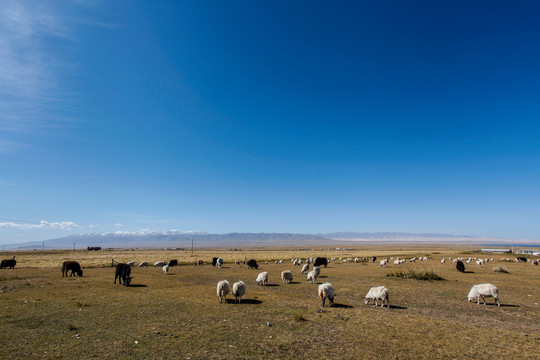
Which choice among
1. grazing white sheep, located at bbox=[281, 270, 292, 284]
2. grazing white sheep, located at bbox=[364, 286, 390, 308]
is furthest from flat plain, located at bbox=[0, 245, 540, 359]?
grazing white sheep, located at bbox=[281, 270, 292, 284]

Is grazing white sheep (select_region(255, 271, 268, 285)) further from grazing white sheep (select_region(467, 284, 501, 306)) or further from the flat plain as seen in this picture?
grazing white sheep (select_region(467, 284, 501, 306))

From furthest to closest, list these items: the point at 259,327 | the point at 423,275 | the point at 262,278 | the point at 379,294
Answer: the point at 423,275, the point at 262,278, the point at 379,294, the point at 259,327

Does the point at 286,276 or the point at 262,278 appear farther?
the point at 286,276

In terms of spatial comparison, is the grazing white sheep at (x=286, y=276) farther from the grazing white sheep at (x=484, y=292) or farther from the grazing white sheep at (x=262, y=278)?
the grazing white sheep at (x=484, y=292)

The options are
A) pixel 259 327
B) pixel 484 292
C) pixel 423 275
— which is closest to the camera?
pixel 259 327

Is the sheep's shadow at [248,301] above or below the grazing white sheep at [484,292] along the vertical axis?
below

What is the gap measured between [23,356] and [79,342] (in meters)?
1.53

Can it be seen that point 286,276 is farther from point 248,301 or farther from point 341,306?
point 341,306

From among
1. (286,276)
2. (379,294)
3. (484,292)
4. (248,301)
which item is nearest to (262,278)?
(286,276)

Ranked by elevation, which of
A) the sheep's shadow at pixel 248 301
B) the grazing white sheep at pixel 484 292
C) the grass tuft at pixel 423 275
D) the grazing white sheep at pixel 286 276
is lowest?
the grass tuft at pixel 423 275

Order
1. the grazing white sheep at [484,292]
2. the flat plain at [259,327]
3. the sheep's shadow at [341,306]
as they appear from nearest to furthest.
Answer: the flat plain at [259,327] < the sheep's shadow at [341,306] < the grazing white sheep at [484,292]

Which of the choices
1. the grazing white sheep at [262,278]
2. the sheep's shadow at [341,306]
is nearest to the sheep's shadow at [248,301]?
the sheep's shadow at [341,306]

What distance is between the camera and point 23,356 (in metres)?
8.41

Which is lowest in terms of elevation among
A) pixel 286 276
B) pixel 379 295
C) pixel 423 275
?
pixel 423 275
